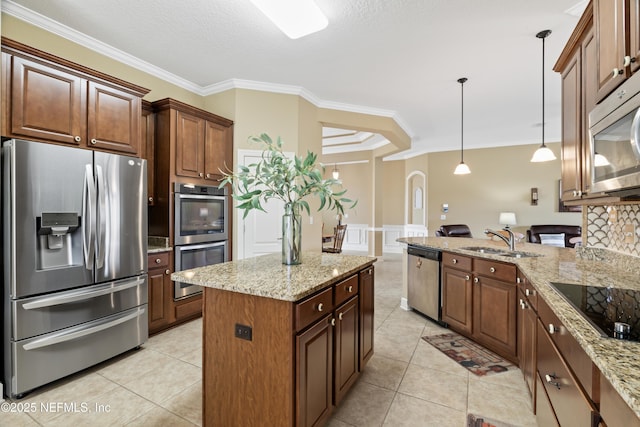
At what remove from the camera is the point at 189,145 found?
325 cm

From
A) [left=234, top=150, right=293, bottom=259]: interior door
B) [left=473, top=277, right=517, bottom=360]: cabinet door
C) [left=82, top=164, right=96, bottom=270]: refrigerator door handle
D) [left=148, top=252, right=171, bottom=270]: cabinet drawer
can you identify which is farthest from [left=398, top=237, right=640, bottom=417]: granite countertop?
[left=82, top=164, right=96, bottom=270]: refrigerator door handle

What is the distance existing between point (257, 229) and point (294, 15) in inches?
93.6

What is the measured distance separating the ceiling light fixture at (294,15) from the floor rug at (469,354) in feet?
10.1

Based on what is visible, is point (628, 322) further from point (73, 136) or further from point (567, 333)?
point (73, 136)

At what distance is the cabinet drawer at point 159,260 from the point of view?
287cm

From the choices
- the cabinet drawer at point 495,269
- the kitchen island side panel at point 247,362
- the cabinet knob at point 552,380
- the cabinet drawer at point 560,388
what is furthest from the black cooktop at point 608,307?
the kitchen island side panel at point 247,362

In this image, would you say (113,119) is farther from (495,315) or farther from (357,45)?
(495,315)

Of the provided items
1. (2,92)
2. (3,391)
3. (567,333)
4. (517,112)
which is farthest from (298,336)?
(517,112)

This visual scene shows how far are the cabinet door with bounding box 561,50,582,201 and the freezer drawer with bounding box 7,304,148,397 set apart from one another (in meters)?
3.62

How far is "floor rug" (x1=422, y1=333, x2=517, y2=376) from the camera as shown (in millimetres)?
2367

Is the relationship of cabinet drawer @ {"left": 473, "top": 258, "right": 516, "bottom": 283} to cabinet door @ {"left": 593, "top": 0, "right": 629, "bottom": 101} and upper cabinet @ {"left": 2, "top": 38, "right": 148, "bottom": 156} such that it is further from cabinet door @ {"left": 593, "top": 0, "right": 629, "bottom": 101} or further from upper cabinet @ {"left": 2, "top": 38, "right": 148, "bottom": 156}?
upper cabinet @ {"left": 2, "top": 38, "right": 148, "bottom": 156}

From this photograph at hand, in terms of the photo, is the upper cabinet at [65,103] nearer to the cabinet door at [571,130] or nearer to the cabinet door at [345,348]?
the cabinet door at [345,348]

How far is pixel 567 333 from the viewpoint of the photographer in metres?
1.10

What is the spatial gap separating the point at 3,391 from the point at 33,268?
0.83 m
